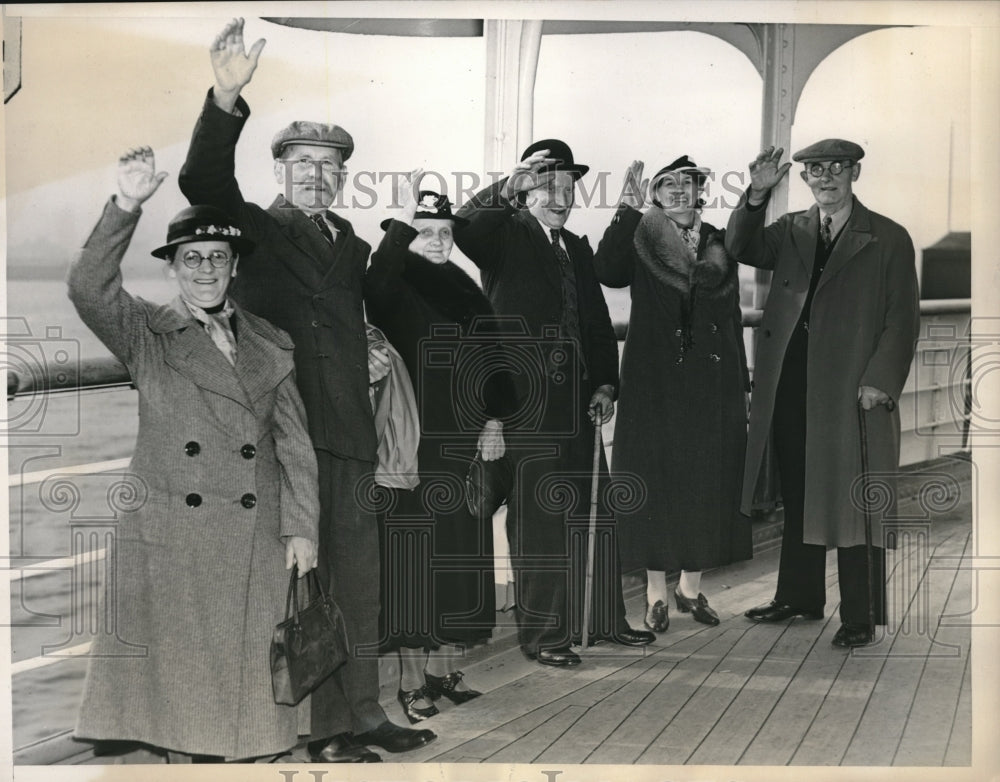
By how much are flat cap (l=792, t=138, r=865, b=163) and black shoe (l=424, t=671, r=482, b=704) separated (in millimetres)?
2302

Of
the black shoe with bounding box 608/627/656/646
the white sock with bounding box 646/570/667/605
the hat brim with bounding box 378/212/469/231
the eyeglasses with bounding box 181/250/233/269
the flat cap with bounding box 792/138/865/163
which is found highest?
the flat cap with bounding box 792/138/865/163

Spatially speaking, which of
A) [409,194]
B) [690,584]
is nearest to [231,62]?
[409,194]

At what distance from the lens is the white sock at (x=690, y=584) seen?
4.33m

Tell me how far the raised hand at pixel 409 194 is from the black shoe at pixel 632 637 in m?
1.73

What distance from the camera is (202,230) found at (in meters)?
3.84

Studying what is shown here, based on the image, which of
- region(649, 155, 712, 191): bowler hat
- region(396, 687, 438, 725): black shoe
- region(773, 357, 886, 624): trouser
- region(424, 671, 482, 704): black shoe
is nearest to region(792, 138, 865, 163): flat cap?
region(649, 155, 712, 191): bowler hat

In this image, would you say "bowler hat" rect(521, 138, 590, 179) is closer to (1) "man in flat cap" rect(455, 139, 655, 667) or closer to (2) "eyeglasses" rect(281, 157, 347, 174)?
(1) "man in flat cap" rect(455, 139, 655, 667)

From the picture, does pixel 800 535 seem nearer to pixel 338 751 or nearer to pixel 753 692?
pixel 753 692

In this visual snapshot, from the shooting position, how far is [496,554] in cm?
418

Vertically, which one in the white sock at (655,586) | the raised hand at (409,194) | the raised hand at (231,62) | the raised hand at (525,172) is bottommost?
the white sock at (655,586)

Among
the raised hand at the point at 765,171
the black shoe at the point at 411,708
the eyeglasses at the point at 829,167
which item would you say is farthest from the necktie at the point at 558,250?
the black shoe at the point at 411,708

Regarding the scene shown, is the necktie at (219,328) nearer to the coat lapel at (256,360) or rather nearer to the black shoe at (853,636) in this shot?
the coat lapel at (256,360)

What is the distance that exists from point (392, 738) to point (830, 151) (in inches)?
106

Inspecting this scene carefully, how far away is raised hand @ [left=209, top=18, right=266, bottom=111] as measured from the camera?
3.94m
